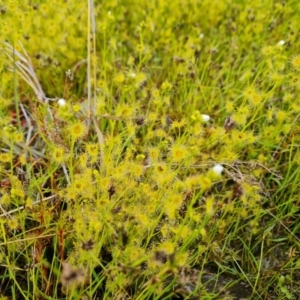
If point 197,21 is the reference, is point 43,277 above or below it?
below

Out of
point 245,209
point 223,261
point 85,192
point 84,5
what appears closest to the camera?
point 85,192

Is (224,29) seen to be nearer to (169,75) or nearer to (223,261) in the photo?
(169,75)

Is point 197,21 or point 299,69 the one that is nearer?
point 299,69

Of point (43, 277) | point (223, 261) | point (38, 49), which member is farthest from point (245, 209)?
point (38, 49)

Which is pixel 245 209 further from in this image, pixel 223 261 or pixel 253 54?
pixel 253 54

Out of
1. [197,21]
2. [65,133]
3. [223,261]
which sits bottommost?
[223,261]

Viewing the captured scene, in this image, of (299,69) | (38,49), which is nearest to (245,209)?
(299,69)

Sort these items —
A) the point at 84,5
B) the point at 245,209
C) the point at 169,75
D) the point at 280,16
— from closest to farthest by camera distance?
the point at 245,209 → the point at 169,75 → the point at 84,5 → the point at 280,16
